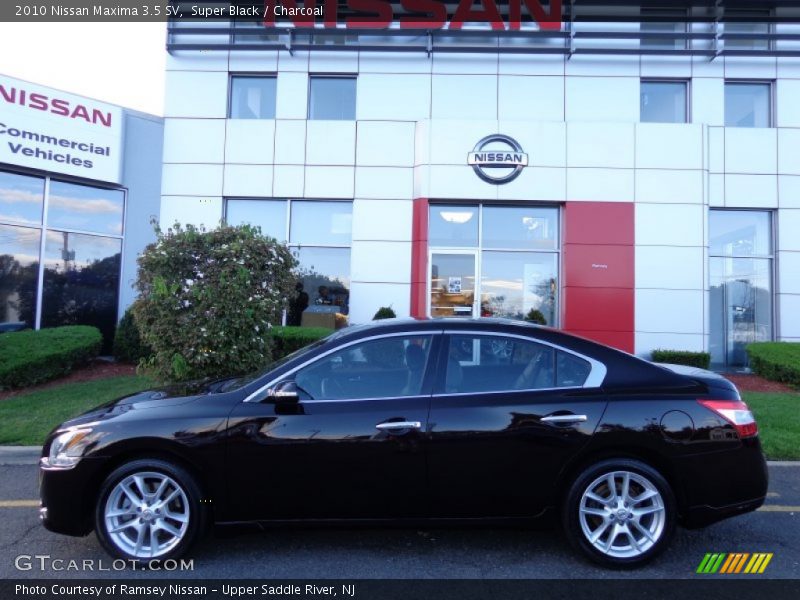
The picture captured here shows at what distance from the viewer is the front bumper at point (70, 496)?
3547 mm

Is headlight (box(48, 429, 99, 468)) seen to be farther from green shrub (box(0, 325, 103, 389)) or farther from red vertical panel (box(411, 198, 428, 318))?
red vertical panel (box(411, 198, 428, 318))

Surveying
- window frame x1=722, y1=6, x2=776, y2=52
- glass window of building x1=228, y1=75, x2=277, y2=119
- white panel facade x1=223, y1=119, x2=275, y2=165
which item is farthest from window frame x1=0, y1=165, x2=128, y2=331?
window frame x1=722, y1=6, x2=776, y2=52

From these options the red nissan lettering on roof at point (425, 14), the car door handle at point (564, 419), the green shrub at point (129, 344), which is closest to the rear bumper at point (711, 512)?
the car door handle at point (564, 419)

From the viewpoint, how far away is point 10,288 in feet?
37.0

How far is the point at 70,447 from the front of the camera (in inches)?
142

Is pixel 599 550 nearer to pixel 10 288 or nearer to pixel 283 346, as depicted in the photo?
pixel 283 346

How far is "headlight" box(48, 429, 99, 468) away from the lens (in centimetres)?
357

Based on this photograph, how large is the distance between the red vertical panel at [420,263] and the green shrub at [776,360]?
21.3 feet

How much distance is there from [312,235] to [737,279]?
30.8 feet

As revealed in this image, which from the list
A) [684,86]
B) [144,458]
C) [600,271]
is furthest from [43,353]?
[684,86]

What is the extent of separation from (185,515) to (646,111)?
12.6 meters

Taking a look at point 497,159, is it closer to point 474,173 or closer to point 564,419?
point 474,173

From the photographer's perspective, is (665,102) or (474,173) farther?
(665,102)

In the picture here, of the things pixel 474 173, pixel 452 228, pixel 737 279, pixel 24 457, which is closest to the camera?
pixel 24 457
